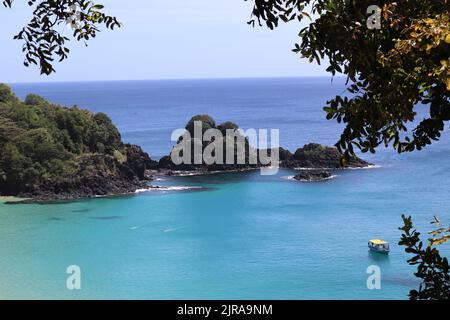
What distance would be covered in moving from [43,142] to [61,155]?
5.19ft

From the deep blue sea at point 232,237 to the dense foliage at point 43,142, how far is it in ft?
8.95

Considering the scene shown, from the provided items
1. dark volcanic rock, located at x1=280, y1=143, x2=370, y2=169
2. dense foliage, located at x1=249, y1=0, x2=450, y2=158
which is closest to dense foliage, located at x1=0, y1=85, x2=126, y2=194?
dark volcanic rock, located at x1=280, y1=143, x2=370, y2=169

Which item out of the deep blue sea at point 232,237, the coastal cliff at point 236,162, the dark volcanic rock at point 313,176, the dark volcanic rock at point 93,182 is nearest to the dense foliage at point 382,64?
the deep blue sea at point 232,237

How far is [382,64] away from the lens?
110 inches

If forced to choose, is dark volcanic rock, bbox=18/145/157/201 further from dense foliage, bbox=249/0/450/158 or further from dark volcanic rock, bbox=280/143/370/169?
dense foliage, bbox=249/0/450/158

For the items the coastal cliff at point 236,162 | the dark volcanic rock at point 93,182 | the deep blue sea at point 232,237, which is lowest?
the deep blue sea at point 232,237

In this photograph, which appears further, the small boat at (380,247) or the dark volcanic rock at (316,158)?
the dark volcanic rock at (316,158)

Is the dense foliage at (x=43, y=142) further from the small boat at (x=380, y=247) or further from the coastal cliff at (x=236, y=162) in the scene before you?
the small boat at (x=380, y=247)

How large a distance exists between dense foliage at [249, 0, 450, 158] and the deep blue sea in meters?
21.5

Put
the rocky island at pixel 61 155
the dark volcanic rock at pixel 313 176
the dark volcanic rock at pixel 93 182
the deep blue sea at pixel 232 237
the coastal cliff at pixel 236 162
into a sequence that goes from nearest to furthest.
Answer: the deep blue sea at pixel 232 237
the rocky island at pixel 61 155
the dark volcanic rock at pixel 93 182
the dark volcanic rock at pixel 313 176
the coastal cliff at pixel 236 162

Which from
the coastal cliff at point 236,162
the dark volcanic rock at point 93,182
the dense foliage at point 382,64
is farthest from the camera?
the coastal cliff at point 236,162

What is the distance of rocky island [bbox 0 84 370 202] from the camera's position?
1631 inches

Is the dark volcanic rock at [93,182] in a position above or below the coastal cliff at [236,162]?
below

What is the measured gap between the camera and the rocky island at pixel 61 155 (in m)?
41.4
